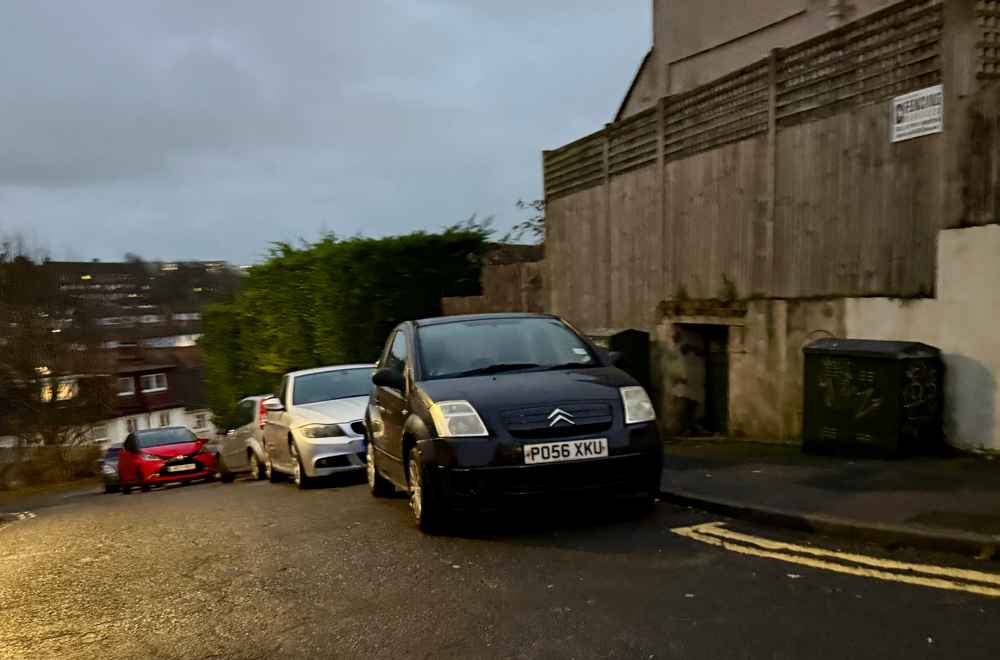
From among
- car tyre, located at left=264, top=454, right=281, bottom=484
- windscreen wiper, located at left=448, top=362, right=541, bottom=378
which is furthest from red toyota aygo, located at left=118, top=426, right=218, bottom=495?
windscreen wiper, located at left=448, top=362, right=541, bottom=378

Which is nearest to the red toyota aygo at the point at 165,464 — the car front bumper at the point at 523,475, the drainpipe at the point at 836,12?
the car front bumper at the point at 523,475

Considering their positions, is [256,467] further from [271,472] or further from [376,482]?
[376,482]

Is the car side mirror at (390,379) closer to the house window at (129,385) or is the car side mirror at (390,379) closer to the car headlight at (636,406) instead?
the car headlight at (636,406)

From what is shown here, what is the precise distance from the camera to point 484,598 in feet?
16.4

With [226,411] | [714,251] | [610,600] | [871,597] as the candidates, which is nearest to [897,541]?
[871,597]

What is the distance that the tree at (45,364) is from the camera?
39.9 m

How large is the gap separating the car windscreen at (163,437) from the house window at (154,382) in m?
54.8

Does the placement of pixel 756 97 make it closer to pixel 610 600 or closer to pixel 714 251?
pixel 714 251

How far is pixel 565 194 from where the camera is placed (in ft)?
49.3

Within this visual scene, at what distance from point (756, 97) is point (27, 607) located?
339 inches

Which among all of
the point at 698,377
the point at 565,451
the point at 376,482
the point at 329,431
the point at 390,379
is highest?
the point at 390,379

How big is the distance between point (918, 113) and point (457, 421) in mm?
5094

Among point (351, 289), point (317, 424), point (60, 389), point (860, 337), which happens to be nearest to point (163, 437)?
point (351, 289)

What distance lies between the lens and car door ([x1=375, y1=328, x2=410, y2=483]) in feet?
24.6
